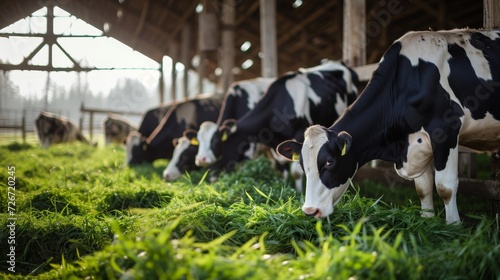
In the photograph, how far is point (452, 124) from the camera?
2.93 metres

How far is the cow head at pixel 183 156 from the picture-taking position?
18.9ft

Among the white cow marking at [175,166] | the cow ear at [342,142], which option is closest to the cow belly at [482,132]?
the cow ear at [342,142]

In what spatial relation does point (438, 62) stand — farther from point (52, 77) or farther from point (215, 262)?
point (52, 77)

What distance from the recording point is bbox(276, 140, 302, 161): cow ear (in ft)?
10.3

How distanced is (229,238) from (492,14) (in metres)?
2.71

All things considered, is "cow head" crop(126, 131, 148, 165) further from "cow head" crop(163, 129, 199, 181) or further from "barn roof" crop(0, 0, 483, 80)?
"barn roof" crop(0, 0, 483, 80)

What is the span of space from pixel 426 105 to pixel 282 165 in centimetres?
303

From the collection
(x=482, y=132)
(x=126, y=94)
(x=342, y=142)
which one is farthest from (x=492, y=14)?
(x=126, y=94)

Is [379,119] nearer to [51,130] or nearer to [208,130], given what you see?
[208,130]

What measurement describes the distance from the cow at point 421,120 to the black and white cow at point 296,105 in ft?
5.94

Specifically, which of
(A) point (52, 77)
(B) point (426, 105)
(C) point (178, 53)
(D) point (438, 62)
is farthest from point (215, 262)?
(C) point (178, 53)

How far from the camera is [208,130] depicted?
18.2 feet

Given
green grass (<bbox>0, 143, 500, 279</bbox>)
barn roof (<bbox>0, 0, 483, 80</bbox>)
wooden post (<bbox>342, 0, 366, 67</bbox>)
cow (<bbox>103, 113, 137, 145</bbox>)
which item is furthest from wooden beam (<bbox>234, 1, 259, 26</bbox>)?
A: green grass (<bbox>0, 143, 500, 279</bbox>)

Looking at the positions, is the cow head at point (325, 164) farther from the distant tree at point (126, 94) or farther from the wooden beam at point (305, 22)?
the distant tree at point (126, 94)
